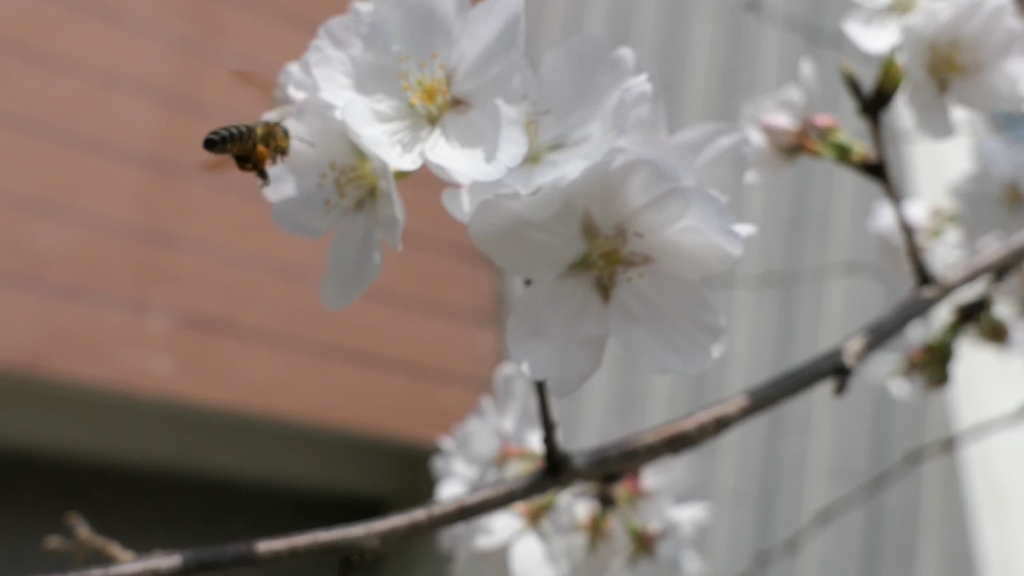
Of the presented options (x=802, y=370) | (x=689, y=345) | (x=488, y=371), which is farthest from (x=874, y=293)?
(x=689, y=345)

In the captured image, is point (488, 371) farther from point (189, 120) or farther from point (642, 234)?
point (642, 234)

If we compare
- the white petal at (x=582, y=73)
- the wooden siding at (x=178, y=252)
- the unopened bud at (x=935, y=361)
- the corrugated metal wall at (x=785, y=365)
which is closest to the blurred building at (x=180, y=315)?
the wooden siding at (x=178, y=252)

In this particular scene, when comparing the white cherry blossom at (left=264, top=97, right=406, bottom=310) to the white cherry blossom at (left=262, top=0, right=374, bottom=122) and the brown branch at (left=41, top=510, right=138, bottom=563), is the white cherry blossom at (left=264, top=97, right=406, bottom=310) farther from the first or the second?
the brown branch at (left=41, top=510, right=138, bottom=563)

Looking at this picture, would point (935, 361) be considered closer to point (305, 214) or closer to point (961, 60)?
Result: point (961, 60)

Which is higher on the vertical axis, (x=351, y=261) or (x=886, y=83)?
(x=886, y=83)

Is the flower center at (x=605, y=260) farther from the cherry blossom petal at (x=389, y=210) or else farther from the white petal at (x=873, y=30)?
the white petal at (x=873, y=30)

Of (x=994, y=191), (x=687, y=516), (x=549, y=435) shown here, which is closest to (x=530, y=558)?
(x=687, y=516)
